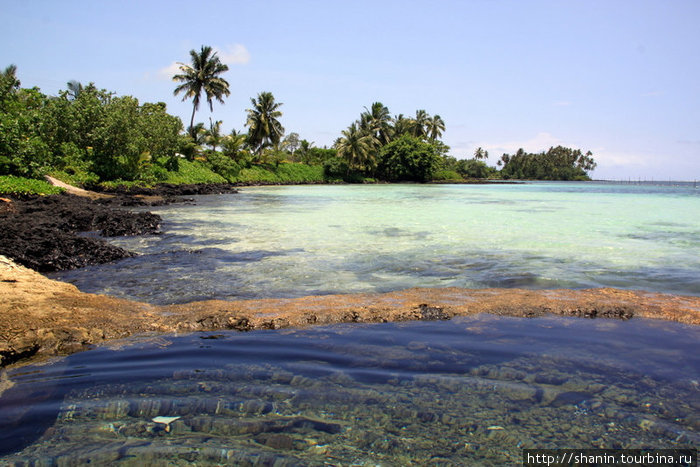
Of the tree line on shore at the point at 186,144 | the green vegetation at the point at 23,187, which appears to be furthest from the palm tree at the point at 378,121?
the green vegetation at the point at 23,187

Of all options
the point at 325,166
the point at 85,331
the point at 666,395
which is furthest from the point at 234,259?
the point at 325,166

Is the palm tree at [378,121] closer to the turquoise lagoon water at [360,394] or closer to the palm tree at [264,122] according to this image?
the palm tree at [264,122]

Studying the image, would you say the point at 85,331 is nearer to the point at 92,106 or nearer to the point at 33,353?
the point at 33,353

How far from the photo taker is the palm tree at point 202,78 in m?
47.8

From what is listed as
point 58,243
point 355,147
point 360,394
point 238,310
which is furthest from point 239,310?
point 355,147

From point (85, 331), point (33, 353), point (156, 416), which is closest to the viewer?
point (156, 416)

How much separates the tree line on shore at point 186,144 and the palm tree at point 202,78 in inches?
4.1

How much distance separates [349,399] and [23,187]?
20016mm

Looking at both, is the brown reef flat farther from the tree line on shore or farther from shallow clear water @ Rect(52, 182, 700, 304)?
the tree line on shore

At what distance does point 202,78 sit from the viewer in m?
48.1

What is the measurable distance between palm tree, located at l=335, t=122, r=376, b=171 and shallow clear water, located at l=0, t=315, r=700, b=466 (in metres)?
60.9

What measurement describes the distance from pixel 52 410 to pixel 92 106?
3044 cm

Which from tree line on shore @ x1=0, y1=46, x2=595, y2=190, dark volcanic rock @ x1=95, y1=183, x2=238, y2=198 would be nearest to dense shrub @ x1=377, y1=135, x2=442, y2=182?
tree line on shore @ x1=0, y1=46, x2=595, y2=190

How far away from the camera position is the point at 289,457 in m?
2.22
